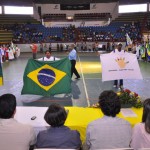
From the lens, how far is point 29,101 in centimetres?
966

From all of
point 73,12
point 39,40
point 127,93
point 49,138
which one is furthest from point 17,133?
point 73,12

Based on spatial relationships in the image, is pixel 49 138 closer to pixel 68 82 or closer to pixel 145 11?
pixel 68 82

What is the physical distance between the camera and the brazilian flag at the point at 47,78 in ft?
31.2

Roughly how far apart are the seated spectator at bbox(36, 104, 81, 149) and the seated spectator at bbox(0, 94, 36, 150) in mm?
149

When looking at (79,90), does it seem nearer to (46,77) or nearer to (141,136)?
(46,77)

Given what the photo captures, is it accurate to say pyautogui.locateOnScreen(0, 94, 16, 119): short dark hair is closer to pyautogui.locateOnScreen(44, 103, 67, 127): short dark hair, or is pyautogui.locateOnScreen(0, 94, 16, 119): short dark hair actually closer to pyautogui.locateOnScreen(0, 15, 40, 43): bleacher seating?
pyautogui.locateOnScreen(44, 103, 67, 127): short dark hair

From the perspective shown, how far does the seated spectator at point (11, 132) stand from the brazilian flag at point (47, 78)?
5.94m

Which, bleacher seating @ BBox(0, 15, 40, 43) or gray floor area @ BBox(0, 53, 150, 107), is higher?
bleacher seating @ BBox(0, 15, 40, 43)

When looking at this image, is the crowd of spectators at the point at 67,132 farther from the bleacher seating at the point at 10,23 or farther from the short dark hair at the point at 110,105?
the bleacher seating at the point at 10,23

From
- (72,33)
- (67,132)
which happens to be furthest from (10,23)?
(67,132)

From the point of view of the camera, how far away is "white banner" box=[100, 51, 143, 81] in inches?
396

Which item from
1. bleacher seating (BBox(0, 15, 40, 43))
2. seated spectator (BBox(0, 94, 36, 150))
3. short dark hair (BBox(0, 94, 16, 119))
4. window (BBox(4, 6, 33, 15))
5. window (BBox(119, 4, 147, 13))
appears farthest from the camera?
window (BBox(4, 6, 33, 15))

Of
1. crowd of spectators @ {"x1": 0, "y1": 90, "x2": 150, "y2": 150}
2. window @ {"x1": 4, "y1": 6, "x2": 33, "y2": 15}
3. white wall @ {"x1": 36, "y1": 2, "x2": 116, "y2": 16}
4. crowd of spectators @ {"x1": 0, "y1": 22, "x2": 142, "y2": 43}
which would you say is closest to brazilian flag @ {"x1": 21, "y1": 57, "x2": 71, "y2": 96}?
crowd of spectators @ {"x1": 0, "y1": 90, "x2": 150, "y2": 150}

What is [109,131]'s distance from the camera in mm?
3521
